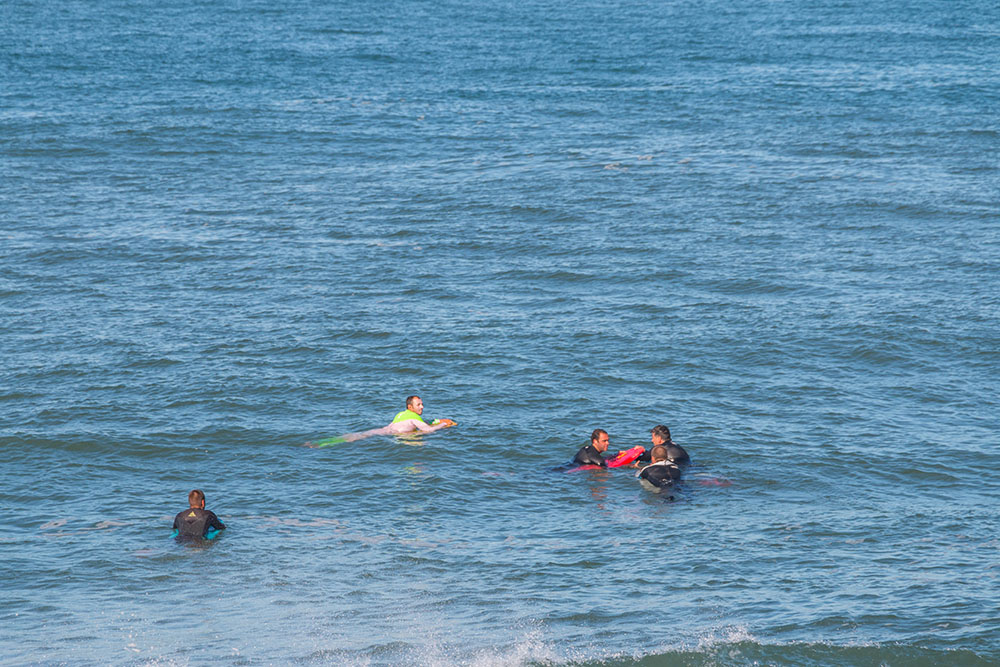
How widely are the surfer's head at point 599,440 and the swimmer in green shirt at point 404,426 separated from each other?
12.2 ft

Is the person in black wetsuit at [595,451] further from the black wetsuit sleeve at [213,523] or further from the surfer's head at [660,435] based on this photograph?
the black wetsuit sleeve at [213,523]

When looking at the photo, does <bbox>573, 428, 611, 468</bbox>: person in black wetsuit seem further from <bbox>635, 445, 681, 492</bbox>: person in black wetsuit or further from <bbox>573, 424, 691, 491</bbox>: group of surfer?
<bbox>635, 445, 681, 492</bbox>: person in black wetsuit

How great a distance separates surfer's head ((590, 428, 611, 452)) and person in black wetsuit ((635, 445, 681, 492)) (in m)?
1.03

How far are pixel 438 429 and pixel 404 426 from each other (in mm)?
812

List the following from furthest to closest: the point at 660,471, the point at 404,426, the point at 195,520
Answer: the point at 404,426 < the point at 660,471 < the point at 195,520

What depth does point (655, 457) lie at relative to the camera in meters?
22.7

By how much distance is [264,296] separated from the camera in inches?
1297

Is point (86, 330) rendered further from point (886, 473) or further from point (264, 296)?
point (886, 473)

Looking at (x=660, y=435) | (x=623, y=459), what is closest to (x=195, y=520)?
(x=623, y=459)

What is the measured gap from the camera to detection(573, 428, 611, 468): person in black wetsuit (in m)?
23.3

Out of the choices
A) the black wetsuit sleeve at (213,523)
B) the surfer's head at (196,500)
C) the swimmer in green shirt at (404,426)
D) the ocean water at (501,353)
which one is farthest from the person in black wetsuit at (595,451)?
the surfer's head at (196,500)

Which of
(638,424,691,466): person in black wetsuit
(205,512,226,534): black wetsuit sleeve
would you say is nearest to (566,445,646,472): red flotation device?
(638,424,691,466): person in black wetsuit

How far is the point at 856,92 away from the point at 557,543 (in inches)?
1439

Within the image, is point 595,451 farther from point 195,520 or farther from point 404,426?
point 195,520
